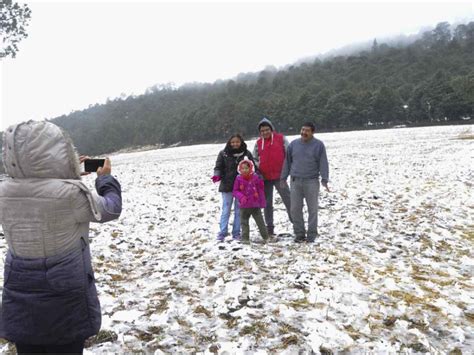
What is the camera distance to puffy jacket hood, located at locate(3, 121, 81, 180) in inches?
87.9

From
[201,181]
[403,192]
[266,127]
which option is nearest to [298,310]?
[266,127]

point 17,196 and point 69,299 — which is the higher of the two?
point 17,196

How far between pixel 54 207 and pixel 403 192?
→ 11.5 m

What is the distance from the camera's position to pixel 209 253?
675 centimetres

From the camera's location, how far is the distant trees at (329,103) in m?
71.4

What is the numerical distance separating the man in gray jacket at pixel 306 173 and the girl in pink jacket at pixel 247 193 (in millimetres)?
708

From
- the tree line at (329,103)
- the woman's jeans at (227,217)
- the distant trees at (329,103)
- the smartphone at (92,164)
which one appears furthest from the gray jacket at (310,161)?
the distant trees at (329,103)

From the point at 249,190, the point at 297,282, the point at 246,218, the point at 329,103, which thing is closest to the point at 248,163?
the point at 249,190

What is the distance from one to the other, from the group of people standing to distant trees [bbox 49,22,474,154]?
5675 cm

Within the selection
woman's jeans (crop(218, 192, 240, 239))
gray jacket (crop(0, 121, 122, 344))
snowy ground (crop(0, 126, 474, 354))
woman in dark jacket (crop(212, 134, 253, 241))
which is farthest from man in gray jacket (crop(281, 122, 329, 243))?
gray jacket (crop(0, 121, 122, 344))

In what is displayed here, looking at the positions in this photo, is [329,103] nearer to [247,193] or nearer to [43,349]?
[247,193]

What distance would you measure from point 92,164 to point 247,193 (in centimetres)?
446

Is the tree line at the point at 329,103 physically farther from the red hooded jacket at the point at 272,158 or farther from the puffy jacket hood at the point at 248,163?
the puffy jacket hood at the point at 248,163

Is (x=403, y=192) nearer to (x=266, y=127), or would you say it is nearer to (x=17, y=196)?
(x=266, y=127)
